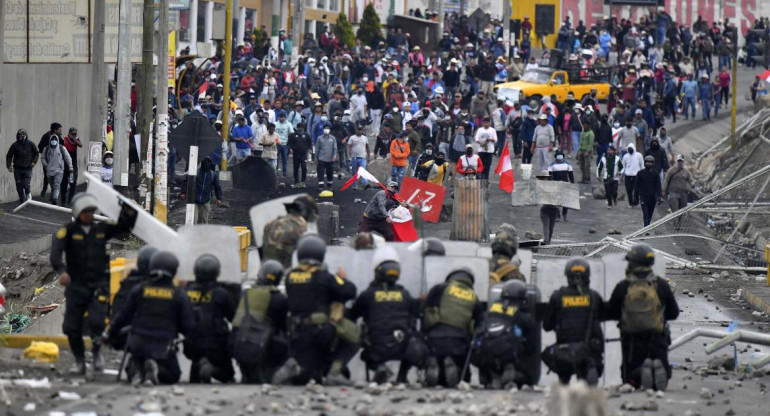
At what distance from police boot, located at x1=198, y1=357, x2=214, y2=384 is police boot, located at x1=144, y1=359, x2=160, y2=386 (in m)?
0.58

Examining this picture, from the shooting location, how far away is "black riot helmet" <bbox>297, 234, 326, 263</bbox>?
13281 millimetres

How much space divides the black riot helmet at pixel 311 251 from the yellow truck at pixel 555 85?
1101 inches

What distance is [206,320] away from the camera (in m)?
13.4

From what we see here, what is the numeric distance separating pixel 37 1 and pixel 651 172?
10851mm

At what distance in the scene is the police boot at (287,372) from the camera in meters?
13.2

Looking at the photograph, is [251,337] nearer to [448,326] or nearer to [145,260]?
[145,260]

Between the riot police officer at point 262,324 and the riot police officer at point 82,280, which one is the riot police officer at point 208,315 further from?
the riot police officer at point 82,280

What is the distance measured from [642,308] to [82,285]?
4.72m

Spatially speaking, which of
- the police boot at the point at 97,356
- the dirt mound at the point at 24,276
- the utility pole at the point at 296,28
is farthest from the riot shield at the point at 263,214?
the utility pole at the point at 296,28

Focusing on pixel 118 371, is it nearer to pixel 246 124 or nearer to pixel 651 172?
pixel 651 172

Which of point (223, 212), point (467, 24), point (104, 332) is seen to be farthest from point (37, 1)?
point (467, 24)

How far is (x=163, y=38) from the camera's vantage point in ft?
84.3

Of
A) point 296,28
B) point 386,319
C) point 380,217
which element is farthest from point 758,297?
point 296,28

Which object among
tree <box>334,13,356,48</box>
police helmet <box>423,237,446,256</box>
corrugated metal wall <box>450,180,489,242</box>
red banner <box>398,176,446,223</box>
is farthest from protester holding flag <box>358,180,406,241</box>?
tree <box>334,13,356,48</box>
